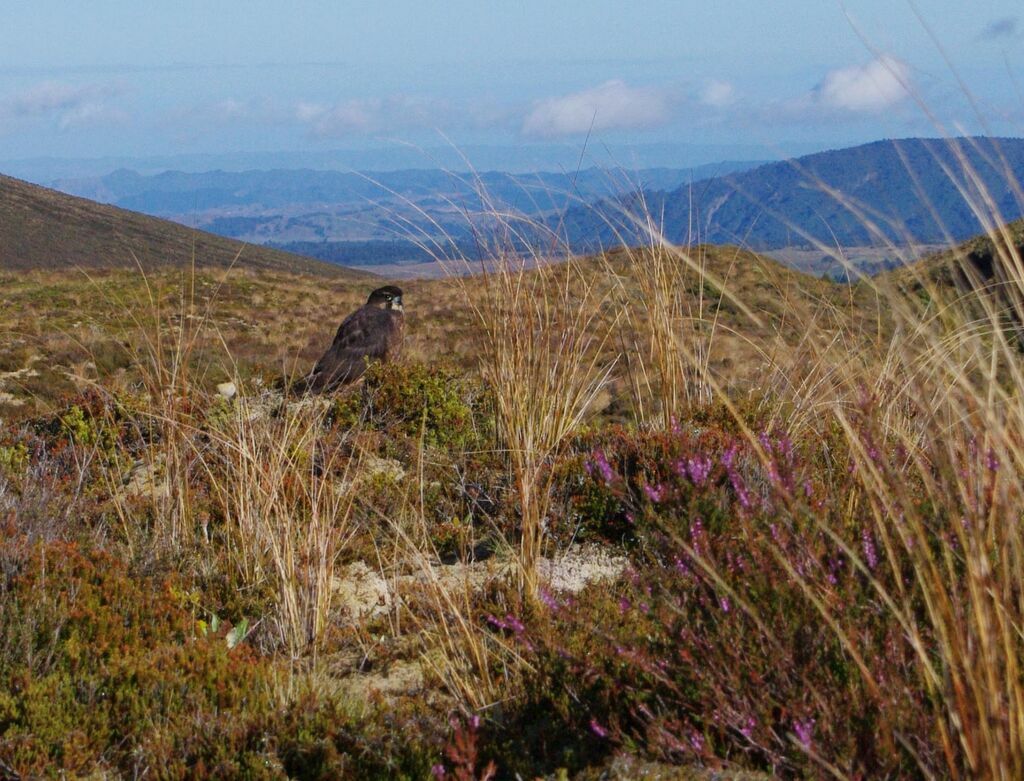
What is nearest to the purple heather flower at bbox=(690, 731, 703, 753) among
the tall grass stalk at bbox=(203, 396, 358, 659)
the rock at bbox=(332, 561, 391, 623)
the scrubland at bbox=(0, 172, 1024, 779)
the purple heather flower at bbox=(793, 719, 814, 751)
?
the scrubland at bbox=(0, 172, 1024, 779)

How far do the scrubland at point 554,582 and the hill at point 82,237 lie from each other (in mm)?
60169

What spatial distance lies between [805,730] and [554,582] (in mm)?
1837

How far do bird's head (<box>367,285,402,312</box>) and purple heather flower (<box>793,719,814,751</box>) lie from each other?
6369 millimetres

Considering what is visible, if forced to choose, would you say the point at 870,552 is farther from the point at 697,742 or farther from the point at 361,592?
the point at 361,592

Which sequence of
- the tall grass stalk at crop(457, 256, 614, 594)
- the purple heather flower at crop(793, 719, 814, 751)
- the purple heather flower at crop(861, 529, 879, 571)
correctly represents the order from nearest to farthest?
the purple heather flower at crop(793, 719, 814, 751) < the purple heather flower at crop(861, 529, 879, 571) < the tall grass stalk at crop(457, 256, 614, 594)

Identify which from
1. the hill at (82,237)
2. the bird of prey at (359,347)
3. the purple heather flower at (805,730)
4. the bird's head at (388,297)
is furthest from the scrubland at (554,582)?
the hill at (82,237)

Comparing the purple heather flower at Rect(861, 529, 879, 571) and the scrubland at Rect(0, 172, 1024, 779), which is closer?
the scrubland at Rect(0, 172, 1024, 779)

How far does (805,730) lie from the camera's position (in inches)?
68.9

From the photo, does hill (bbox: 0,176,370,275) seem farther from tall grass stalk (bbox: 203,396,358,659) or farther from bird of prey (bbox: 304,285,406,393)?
tall grass stalk (bbox: 203,396,358,659)

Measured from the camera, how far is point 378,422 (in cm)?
557

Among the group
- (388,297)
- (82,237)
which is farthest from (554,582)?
(82,237)

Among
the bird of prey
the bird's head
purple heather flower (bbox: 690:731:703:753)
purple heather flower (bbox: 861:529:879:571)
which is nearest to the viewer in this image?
purple heather flower (bbox: 690:731:703:753)

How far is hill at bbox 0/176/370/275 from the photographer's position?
69.0 metres

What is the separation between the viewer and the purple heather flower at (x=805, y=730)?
1695mm
